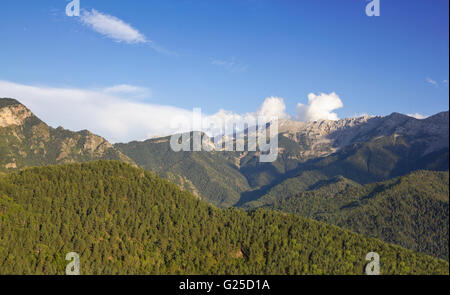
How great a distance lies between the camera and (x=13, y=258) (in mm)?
187125
